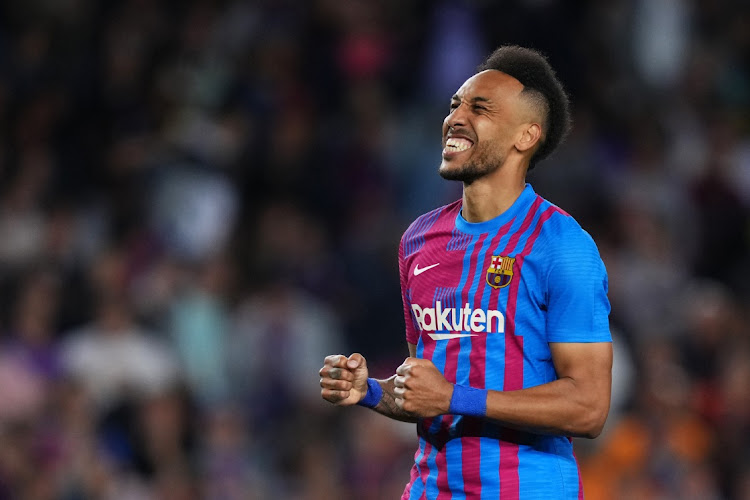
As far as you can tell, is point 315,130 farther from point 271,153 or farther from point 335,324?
point 335,324

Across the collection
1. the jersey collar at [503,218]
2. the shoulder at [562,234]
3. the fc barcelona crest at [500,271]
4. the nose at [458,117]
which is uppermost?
the nose at [458,117]

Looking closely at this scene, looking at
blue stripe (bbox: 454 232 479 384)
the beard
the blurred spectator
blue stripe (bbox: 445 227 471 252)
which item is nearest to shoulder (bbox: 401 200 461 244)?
blue stripe (bbox: 445 227 471 252)

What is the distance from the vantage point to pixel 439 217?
4078mm

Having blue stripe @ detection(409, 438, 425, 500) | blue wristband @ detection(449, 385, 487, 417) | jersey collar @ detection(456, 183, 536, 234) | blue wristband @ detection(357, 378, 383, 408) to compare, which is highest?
jersey collar @ detection(456, 183, 536, 234)

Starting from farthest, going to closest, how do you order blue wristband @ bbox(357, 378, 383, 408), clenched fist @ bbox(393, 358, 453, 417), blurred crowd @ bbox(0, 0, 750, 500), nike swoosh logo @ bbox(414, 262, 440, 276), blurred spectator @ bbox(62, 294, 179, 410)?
blurred spectator @ bbox(62, 294, 179, 410), blurred crowd @ bbox(0, 0, 750, 500), nike swoosh logo @ bbox(414, 262, 440, 276), blue wristband @ bbox(357, 378, 383, 408), clenched fist @ bbox(393, 358, 453, 417)

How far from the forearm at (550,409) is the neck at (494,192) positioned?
2.03ft

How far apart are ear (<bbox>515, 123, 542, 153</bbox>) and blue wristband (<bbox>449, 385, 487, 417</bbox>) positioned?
0.84 meters

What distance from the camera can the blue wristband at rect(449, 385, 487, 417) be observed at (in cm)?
341

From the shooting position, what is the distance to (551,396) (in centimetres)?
346

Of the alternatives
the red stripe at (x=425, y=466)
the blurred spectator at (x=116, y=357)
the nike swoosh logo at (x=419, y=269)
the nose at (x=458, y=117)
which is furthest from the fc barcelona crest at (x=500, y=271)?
the blurred spectator at (x=116, y=357)

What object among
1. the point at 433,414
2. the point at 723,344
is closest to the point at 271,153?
the point at 723,344

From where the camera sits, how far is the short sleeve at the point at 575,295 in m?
3.53

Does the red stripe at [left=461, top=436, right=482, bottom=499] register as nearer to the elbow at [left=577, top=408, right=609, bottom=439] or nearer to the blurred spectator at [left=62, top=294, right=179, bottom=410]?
the elbow at [left=577, top=408, right=609, bottom=439]

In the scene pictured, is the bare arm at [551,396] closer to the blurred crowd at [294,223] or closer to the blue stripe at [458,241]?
the blue stripe at [458,241]
